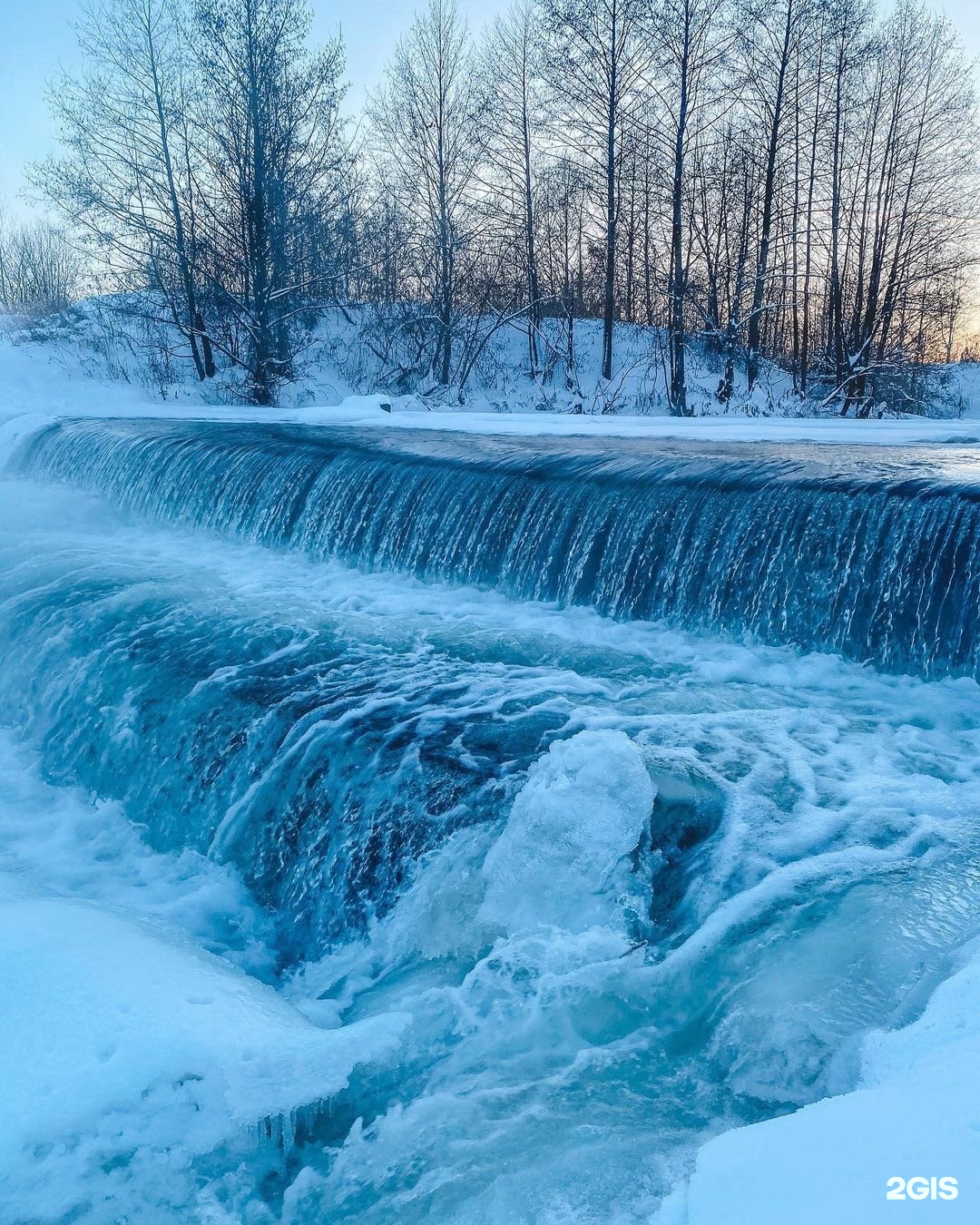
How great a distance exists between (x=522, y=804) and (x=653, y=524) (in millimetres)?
3012

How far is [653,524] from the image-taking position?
563 cm

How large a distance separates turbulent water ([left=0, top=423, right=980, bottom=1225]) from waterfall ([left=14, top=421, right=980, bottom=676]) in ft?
0.09

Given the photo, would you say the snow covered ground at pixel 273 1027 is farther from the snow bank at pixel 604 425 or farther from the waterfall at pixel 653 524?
the snow bank at pixel 604 425

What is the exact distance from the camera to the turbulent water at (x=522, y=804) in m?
1.99

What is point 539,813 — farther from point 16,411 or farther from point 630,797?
point 16,411

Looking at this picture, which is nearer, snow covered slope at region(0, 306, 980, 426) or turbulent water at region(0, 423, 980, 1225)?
turbulent water at region(0, 423, 980, 1225)

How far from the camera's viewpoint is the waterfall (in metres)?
4.64

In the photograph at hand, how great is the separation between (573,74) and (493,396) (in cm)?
609

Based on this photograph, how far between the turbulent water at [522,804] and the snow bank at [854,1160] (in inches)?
18.7

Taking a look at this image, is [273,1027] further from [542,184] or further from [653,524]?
[542,184]

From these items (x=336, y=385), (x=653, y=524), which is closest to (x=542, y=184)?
(x=336, y=385)

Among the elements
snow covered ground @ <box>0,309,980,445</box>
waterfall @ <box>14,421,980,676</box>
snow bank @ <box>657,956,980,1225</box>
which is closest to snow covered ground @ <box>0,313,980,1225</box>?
snow bank @ <box>657,956,980,1225</box>

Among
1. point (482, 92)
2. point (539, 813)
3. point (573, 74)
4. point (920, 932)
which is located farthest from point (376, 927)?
point (482, 92)

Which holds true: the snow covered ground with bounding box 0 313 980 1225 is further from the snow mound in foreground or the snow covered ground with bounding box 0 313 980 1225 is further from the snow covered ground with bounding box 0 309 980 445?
the snow covered ground with bounding box 0 309 980 445
